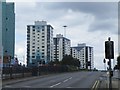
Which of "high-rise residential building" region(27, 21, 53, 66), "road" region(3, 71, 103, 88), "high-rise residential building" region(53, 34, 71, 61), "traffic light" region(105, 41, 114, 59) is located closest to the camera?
"traffic light" region(105, 41, 114, 59)

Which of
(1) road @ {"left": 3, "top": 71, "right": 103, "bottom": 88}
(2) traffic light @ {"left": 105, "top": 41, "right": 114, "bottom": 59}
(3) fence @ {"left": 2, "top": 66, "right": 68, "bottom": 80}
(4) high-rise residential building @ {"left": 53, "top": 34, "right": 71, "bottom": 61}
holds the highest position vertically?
(4) high-rise residential building @ {"left": 53, "top": 34, "right": 71, "bottom": 61}

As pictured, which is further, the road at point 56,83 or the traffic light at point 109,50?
the road at point 56,83

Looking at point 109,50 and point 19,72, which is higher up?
point 109,50

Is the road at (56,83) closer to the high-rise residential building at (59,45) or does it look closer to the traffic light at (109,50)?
the traffic light at (109,50)

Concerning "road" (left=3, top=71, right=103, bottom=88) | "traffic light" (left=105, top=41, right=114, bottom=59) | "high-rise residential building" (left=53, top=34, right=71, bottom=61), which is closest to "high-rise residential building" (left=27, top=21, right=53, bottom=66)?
"high-rise residential building" (left=53, top=34, right=71, bottom=61)

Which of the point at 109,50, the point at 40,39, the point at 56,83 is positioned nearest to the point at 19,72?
the point at 56,83

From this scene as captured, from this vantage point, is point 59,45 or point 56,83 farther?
point 59,45

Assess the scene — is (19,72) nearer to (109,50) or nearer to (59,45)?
(109,50)

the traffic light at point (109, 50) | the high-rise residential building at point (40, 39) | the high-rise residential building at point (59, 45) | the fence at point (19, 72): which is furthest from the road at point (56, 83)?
the high-rise residential building at point (59, 45)

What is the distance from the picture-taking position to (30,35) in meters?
147

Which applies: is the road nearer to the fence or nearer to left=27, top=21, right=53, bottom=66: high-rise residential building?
the fence

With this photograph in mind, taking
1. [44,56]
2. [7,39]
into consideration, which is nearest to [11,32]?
[7,39]

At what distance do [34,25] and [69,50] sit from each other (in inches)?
1793

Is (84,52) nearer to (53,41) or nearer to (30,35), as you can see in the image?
(53,41)
